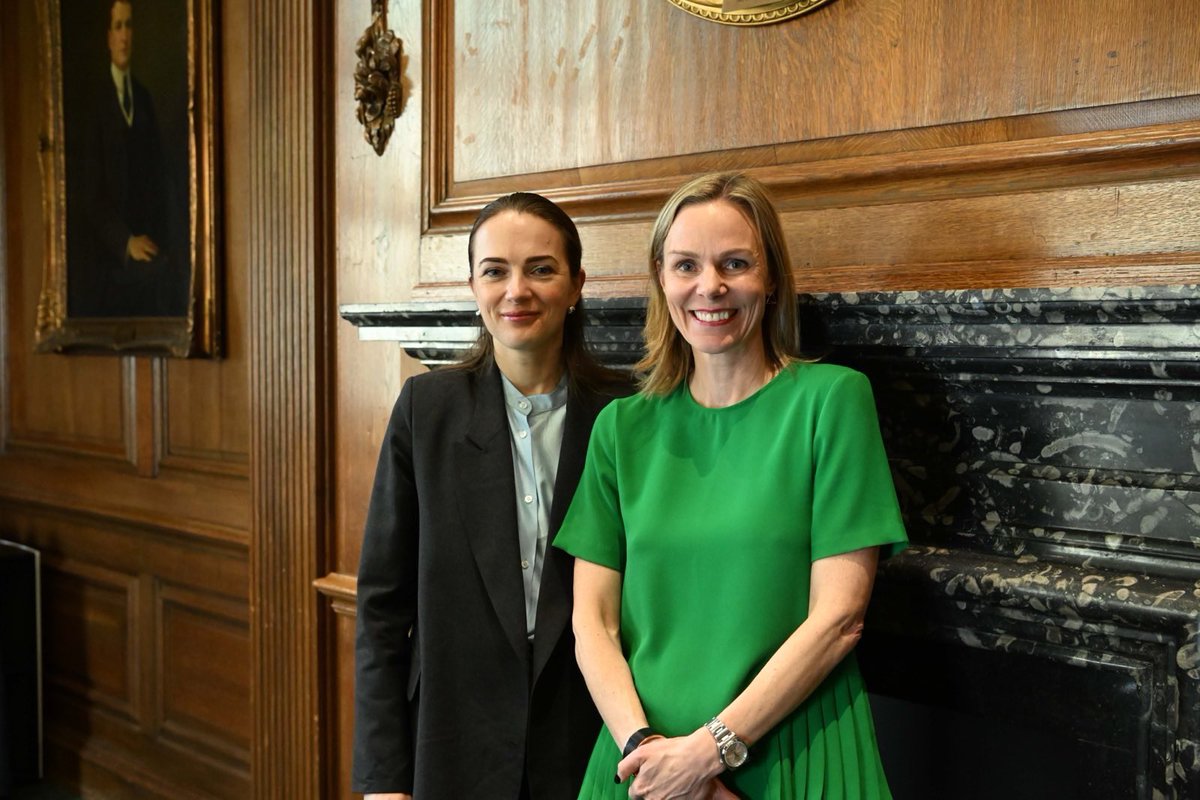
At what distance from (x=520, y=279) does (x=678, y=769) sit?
761 millimetres

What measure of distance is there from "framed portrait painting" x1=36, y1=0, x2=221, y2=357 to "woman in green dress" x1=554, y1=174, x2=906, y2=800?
2.31 meters

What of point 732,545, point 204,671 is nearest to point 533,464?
point 732,545

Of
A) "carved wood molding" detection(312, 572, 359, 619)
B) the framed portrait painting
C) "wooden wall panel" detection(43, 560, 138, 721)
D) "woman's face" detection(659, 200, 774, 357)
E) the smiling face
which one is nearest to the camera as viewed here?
"woman's face" detection(659, 200, 774, 357)

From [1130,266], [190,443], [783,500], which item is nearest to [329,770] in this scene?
[190,443]

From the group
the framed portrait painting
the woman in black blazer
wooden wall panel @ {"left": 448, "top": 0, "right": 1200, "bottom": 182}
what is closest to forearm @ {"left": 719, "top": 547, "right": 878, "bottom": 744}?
the woman in black blazer

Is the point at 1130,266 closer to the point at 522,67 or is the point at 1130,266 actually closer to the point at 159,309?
the point at 522,67

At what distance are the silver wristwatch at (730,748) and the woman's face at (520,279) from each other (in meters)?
0.67

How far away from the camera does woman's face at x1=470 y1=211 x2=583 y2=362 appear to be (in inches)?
69.6

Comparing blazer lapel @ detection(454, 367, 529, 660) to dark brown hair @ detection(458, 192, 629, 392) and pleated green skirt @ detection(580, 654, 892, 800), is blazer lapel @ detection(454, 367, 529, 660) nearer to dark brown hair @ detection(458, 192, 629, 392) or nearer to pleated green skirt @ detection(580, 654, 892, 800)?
dark brown hair @ detection(458, 192, 629, 392)

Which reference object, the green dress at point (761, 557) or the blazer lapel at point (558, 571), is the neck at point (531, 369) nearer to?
the blazer lapel at point (558, 571)

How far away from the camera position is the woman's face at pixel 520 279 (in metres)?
1.77

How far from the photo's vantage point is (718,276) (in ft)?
5.10

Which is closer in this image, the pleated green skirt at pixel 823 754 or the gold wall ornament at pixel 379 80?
the pleated green skirt at pixel 823 754

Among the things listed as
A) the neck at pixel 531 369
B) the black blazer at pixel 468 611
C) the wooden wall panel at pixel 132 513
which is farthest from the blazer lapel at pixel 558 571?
the wooden wall panel at pixel 132 513
